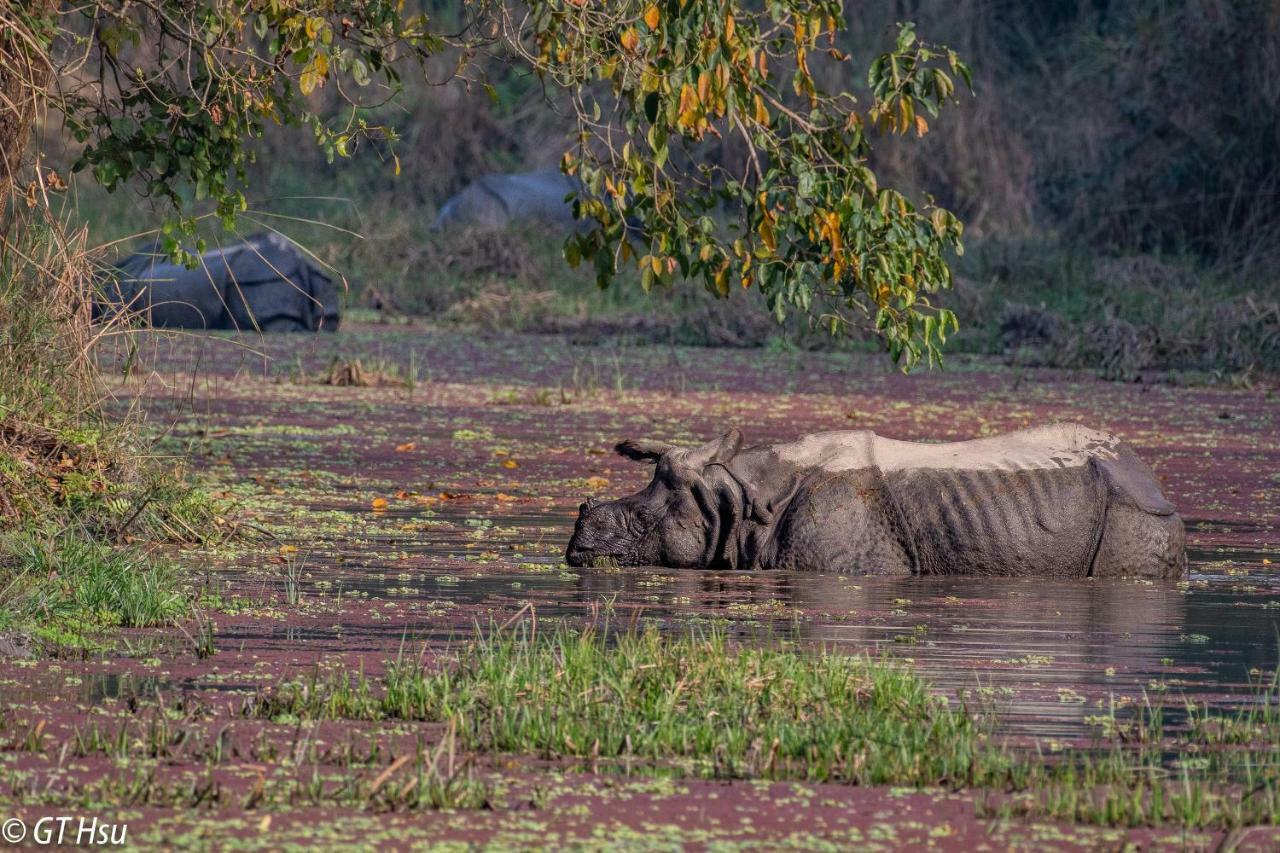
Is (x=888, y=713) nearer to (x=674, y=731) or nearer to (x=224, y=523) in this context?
(x=674, y=731)

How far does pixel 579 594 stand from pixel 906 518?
1696mm

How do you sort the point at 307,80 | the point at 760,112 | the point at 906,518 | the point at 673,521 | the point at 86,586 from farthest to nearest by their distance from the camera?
the point at 673,521 < the point at 906,518 < the point at 760,112 < the point at 307,80 < the point at 86,586

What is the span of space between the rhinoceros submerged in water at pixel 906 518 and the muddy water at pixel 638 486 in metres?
0.16

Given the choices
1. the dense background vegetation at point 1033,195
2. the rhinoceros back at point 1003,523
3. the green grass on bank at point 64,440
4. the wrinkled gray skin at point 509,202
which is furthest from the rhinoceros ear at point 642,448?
the wrinkled gray skin at point 509,202

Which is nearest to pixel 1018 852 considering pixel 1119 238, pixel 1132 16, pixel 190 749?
pixel 190 749

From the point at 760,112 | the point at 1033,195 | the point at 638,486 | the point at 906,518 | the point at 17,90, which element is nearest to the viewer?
the point at 760,112

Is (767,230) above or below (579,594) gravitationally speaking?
above

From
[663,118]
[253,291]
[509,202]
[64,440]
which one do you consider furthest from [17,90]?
[509,202]

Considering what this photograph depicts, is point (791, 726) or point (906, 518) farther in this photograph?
point (906, 518)

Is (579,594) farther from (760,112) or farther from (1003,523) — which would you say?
(760,112)

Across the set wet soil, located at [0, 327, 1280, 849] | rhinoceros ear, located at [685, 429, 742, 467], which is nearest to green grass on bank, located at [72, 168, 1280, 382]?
wet soil, located at [0, 327, 1280, 849]

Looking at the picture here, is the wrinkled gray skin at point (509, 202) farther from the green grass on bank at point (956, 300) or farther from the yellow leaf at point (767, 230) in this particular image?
the yellow leaf at point (767, 230)

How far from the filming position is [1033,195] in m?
31.2

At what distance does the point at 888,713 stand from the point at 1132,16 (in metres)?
28.5
